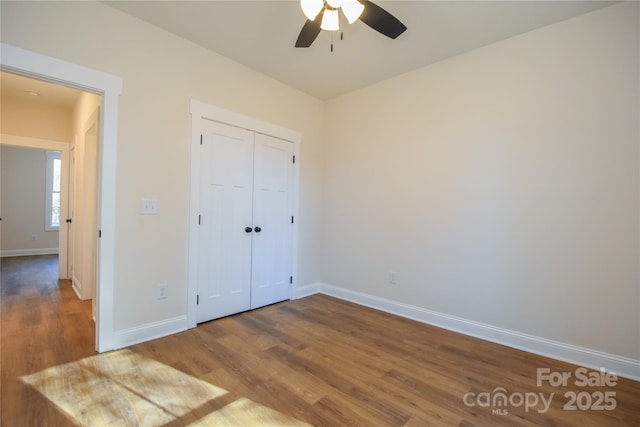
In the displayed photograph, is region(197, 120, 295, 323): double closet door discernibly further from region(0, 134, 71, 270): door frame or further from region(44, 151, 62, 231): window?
region(44, 151, 62, 231): window

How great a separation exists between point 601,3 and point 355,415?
333 cm

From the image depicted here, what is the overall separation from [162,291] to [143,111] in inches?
62.6

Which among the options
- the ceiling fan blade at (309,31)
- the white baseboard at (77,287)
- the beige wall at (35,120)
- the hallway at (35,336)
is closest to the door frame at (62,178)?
the beige wall at (35,120)

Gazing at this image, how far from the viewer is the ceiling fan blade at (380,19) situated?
70.7 inches

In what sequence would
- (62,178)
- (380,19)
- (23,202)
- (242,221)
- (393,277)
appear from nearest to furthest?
(380,19)
(242,221)
(393,277)
(62,178)
(23,202)

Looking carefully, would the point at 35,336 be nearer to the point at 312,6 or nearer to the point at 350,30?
the point at 312,6

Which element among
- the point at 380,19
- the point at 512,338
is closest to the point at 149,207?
the point at 380,19

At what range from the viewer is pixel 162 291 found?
103 inches

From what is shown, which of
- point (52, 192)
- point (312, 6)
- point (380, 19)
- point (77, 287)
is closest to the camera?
point (312, 6)

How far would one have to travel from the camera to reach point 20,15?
1929 millimetres

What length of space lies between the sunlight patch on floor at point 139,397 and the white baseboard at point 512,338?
6.38ft

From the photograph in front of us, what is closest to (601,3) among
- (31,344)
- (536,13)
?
(536,13)

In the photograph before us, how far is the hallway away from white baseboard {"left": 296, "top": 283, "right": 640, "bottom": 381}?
2.81 meters

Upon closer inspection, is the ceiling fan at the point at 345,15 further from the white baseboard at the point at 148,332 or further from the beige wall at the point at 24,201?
the beige wall at the point at 24,201
